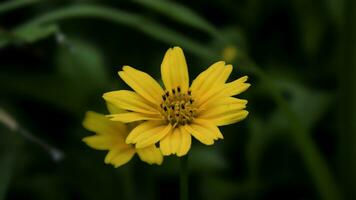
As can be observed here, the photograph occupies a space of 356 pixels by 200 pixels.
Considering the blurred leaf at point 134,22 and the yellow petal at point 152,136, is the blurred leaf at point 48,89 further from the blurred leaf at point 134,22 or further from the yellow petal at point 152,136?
the yellow petal at point 152,136

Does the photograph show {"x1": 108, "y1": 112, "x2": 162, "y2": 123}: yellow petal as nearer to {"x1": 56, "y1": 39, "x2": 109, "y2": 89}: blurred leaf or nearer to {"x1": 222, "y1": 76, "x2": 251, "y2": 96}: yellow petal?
{"x1": 222, "y1": 76, "x2": 251, "y2": 96}: yellow petal

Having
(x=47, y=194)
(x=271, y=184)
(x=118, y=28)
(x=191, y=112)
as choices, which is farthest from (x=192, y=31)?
(x=191, y=112)

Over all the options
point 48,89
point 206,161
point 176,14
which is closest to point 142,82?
point 176,14

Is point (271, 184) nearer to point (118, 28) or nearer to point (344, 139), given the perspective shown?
point (344, 139)

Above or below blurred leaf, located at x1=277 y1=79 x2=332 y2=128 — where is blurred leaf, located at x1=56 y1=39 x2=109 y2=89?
above

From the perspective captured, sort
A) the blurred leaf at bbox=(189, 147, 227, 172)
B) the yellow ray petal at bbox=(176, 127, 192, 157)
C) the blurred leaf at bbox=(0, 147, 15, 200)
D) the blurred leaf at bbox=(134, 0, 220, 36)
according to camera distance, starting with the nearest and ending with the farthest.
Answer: the yellow ray petal at bbox=(176, 127, 192, 157)
the blurred leaf at bbox=(0, 147, 15, 200)
the blurred leaf at bbox=(134, 0, 220, 36)
the blurred leaf at bbox=(189, 147, 227, 172)

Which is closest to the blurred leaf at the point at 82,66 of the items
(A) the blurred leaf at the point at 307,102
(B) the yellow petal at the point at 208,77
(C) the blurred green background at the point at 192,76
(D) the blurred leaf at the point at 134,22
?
(C) the blurred green background at the point at 192,76

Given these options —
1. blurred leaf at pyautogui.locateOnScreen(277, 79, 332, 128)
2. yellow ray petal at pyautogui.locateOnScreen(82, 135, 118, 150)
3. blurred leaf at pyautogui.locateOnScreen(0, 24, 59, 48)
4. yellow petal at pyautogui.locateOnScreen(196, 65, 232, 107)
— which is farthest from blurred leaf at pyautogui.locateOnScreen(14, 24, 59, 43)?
blurred leaf at pyautogui.locateOnScreen(277, 79, 332, 128)
